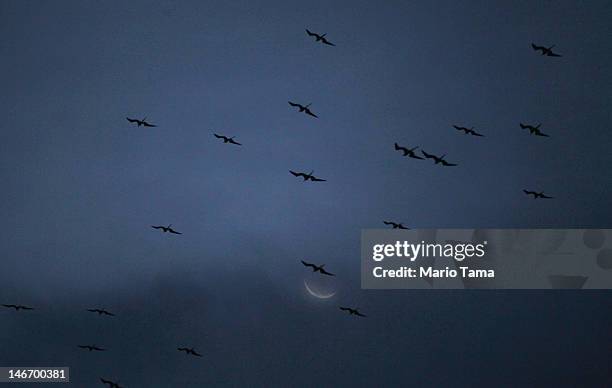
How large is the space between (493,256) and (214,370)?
74.0 metres

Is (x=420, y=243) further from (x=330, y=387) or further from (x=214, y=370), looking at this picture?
(x=214, y=370)

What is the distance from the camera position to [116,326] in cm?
18712

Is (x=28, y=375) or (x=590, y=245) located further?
(x=28, y=375)

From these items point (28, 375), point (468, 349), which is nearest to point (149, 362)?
point (28, 375)

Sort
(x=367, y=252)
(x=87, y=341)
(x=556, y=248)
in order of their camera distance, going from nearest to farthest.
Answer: (x=367, y=252) → (x=556, y=248) → (x=87, y=341)

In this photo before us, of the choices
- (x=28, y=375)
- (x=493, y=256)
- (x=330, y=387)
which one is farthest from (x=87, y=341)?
(x=493, y=256)

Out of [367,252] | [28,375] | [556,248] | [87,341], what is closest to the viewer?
[367,252]

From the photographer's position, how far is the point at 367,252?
13475cm

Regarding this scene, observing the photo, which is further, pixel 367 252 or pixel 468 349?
pixel 468 349

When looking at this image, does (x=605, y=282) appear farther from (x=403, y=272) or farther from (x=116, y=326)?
(x=116, y=326)

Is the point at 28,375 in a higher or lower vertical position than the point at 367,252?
lower

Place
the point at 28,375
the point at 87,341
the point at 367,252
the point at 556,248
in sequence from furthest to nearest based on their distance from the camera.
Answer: the point at 87,341 → the point at 28,375 → the point at 556,248 → the point at 367,252

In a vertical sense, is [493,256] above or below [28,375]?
above

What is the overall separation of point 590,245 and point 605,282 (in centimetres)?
837
